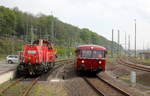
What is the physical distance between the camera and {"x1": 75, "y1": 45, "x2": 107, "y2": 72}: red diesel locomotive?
981 inches

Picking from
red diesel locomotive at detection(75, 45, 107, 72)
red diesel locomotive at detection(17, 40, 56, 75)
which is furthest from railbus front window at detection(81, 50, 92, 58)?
red diesel locomotive at detection(17, 40, 56, 75)

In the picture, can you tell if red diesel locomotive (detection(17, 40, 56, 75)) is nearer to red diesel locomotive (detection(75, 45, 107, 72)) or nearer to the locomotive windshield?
red diesel locomotive (detection(75, 45, 107, 72))

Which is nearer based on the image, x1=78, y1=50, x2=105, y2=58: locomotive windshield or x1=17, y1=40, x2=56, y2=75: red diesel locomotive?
x1=17, y1=40, x2=56, y2=75: red diesel locomotive

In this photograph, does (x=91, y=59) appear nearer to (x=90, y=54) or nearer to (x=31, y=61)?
(x=90, y=54)

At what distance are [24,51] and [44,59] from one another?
7.99 ft

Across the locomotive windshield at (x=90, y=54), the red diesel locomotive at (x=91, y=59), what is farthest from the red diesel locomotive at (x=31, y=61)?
the locomotive windshield at (x=90, y=54)

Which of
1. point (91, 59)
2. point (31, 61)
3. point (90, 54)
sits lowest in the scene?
point (31, 61)

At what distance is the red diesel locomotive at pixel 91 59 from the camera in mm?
24922

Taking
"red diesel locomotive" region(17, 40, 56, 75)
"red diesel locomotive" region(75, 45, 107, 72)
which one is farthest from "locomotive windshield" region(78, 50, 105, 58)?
"red diesel locomotive" region(17, 40, 56, 75)

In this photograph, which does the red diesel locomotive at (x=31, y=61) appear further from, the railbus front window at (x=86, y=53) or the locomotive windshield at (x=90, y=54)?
the railbus front window at (x=86, y=53)

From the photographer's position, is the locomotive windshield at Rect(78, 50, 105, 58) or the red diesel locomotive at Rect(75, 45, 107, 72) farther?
the locomotive windshield at Rect(78, 50, 105, 58)

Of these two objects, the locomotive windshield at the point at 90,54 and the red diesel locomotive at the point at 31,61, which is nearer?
the red diesel locomotive at the point at 31,61

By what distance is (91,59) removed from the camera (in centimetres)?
2495

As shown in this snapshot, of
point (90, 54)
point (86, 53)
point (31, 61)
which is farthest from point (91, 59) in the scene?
point (31, 61)
